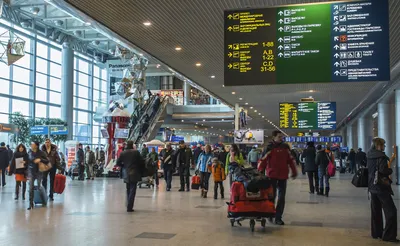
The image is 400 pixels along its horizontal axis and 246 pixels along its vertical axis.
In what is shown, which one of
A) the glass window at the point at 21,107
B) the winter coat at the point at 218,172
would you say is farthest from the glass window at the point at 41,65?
the winter coat at the point at 218,172

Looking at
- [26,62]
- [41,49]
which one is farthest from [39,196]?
[41,49]

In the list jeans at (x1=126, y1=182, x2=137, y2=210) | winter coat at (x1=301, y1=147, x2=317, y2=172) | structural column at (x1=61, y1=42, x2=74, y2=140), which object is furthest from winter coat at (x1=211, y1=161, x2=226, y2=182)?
structural column at (x1=61, y1=42, x2=74, y2=140)

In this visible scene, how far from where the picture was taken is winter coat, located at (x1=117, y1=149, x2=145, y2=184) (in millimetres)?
10242

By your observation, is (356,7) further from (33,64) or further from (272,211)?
(33,64)

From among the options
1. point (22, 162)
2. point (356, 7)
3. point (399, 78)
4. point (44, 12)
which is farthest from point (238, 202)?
point (44, 12)

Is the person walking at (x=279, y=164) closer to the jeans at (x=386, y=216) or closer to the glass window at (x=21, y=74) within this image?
the jeans at (x=386, y=216)

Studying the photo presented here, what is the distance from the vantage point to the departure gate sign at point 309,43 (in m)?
8.02

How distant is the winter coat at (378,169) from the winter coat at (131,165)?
16.6 feet

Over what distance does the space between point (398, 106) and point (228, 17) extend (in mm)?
13458

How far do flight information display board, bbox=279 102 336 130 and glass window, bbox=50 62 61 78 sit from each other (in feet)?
73.3

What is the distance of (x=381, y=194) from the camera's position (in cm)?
677

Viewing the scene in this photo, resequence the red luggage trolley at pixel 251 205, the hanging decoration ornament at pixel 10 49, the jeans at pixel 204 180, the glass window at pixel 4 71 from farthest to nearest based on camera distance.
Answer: the glass window at pixel 4 71
the hanging decoration ornament at pixel 10 49
the jeans at pixel 204 180
the red luggage trolley at pixel 251 205

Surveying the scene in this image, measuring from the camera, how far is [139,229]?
755 cm

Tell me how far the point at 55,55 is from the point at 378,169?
34.7 meters
